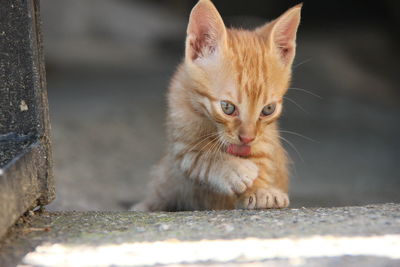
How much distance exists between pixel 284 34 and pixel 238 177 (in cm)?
86

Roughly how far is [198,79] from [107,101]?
14.5 ft

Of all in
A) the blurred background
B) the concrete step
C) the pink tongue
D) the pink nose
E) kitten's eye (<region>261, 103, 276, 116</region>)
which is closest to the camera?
the concrete step

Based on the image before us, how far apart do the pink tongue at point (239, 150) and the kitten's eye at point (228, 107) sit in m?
0.24

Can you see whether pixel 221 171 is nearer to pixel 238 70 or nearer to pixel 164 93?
pixel 238 70

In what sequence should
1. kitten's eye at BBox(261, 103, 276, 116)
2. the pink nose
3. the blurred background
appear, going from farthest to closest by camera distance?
the blurred background
kitten's eye at BBox(261, 103, 276, 116)
the pink nose

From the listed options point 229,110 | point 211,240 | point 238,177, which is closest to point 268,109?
point 229,110

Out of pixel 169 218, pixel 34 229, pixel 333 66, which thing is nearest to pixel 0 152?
pixel 34 229

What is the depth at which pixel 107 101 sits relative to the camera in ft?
24.1

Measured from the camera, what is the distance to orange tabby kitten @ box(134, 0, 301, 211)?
2.89m

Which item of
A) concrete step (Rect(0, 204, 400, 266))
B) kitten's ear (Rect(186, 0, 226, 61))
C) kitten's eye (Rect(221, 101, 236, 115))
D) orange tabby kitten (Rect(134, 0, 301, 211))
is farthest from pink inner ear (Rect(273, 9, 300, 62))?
concrete step (Rect(0, 204, 400, 266))

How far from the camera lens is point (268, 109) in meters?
2.97

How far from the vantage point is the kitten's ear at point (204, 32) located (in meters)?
2.97

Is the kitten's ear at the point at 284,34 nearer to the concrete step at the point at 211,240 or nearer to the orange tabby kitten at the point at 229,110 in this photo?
the orange tabby kitten at the point at 229,110

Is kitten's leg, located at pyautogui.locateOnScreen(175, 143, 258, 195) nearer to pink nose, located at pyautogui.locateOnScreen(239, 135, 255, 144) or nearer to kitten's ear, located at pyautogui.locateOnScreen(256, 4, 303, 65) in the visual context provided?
pink nose, located at pyautogui.locateOnScreen(239, 135, 255, 144)
